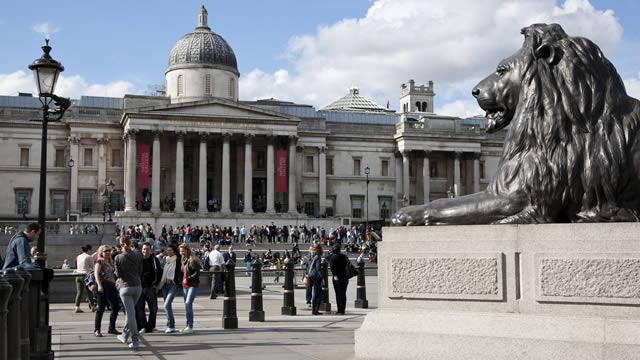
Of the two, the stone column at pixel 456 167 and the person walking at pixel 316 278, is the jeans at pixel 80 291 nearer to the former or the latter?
the person walking at pixel 316 278

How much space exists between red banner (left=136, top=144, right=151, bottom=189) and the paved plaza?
42427 mm

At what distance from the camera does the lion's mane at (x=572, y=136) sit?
6.64m

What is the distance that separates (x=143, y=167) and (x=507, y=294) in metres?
57.3

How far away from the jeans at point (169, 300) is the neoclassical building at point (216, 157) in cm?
4505

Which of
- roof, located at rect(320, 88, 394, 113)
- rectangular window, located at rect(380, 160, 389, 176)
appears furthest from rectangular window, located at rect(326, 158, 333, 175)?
roof, located at rect(320, 88, 394, 113)

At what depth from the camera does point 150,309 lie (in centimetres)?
1488

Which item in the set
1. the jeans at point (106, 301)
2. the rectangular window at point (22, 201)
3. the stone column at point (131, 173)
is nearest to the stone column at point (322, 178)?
the stone column at point (131, 173)

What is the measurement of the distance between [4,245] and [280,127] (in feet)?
86.6

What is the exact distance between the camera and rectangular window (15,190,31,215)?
64812mm

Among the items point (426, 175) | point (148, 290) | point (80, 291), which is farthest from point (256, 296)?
point (426, 175)

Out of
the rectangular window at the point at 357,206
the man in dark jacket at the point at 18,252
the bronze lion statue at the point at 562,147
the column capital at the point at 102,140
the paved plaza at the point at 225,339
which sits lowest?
the paved plaza at the point at 225,339

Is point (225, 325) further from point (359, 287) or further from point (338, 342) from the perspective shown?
point (359, 287)

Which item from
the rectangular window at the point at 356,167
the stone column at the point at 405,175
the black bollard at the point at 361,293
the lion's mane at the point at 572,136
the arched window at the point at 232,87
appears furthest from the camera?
the rectangular window at the point at 356,167

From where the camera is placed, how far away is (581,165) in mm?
6699
